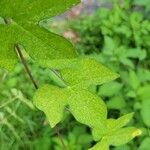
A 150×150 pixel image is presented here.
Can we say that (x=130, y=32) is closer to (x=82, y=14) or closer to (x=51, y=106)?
(x=82, y=14)

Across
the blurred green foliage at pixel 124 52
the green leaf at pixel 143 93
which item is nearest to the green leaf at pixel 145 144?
the blurred green foliage at pixel 124 52

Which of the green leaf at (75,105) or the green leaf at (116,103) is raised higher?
the green leaf at (75,105)

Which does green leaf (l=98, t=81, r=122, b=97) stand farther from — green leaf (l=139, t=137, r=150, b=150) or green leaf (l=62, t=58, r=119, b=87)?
green leaf (l=62, t=58, r=119, b=87)

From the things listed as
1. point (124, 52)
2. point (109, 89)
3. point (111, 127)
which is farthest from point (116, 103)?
point (111, 127)

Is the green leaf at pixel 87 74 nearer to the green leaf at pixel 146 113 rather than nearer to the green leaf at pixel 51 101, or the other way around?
the green leaf at pixel 51 101

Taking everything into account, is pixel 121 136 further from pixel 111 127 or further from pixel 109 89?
pixel 109 89

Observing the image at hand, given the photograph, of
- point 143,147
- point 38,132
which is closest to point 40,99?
point 143,147
